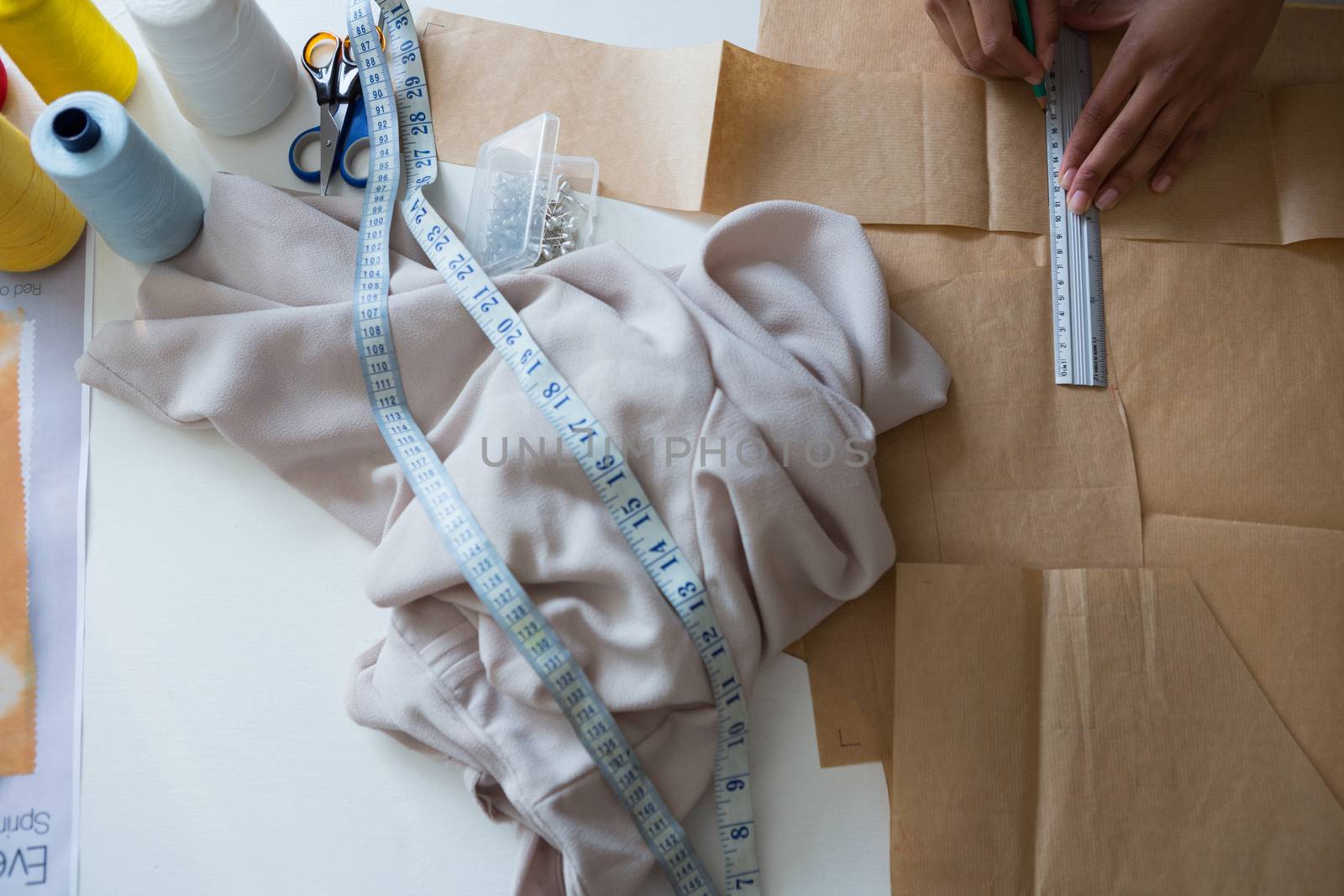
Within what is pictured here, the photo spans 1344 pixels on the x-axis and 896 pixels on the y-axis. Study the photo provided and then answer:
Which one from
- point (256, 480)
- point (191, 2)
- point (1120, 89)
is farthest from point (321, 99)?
point (1120, 89)

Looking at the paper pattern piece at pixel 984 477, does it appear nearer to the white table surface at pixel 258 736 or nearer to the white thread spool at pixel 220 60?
the white table surface at pixel 258 736

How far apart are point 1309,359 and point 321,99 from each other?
4.01ft

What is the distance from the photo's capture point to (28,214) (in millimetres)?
1011

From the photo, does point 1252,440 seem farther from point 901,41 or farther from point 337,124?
point 337,124

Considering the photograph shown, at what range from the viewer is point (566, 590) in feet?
3.06

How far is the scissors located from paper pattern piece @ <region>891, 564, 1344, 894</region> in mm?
832

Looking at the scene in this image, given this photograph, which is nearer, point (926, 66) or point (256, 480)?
point (256, 480)

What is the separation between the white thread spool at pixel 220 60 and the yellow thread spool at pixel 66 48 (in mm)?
84

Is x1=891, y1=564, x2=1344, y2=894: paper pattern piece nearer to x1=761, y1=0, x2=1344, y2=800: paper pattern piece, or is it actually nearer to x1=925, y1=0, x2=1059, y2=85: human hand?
x1=761, y1=0, x2=1344, y2=800: paper pattern piece

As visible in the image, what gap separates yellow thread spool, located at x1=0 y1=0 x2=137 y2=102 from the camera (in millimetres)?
984

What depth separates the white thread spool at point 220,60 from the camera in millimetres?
972

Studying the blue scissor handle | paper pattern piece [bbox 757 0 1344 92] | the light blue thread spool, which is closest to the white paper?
the light blue thread spool

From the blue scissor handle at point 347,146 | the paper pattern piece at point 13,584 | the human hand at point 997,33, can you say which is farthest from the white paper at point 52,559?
the human hand at point 997,33

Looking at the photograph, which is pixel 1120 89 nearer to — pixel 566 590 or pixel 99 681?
pixel 566 590
